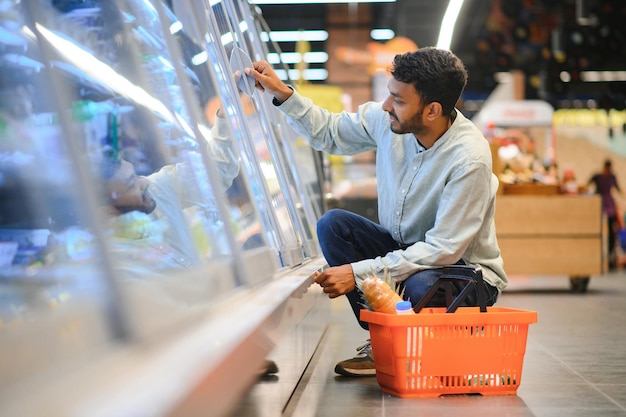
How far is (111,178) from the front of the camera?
1.61m

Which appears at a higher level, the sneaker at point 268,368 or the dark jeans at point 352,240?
the dark jeans at point 352,240

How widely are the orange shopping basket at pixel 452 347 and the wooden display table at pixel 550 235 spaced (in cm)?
523

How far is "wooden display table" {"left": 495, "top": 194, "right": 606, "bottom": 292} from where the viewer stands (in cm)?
795

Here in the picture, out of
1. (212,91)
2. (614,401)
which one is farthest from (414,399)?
(212,91)

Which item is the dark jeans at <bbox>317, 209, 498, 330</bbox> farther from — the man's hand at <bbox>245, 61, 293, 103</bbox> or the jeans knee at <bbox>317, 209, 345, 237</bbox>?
the man's hand at <bbox>245, 61, 293, 103</bbox>

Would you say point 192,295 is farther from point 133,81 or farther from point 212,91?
point 212,91

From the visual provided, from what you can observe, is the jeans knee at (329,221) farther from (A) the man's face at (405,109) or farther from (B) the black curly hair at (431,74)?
(B) the black curly hair at (431,74)

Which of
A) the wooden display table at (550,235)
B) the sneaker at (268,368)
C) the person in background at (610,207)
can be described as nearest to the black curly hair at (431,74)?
the sneaker at (268,368)

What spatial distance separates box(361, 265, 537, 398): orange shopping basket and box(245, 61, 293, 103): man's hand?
0.94 meters

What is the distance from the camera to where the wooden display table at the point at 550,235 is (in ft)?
26.1

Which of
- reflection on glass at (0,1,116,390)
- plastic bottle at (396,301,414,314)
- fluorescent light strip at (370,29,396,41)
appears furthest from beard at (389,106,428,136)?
fluorescent light strip at (370,29,396,41)

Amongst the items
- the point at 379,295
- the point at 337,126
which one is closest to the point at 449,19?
the point at 337,126

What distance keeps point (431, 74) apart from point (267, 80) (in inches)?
24.1

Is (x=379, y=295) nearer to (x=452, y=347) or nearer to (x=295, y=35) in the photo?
(x=452, y=347)
